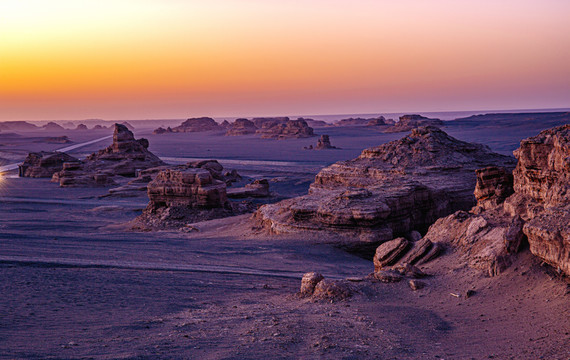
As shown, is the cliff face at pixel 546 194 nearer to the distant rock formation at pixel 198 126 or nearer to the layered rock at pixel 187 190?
the layered rock at pixel 187 190

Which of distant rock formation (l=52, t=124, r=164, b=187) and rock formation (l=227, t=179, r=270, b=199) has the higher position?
distant rock formation (l=52, t=124, r=164, b=187)

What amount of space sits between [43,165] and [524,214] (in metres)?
42.9

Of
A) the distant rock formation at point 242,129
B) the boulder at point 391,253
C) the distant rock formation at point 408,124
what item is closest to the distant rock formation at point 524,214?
the boulder at point 391,253

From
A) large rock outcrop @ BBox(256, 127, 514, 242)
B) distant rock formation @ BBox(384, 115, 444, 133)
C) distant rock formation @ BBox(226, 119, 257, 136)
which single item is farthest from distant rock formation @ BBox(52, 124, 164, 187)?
distant rock formation @ BBox(226, 119, 257, 136)

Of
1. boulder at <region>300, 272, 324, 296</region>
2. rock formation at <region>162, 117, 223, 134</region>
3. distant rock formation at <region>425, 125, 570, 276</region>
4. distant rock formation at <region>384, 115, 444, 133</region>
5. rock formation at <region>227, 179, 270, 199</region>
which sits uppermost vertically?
rock formation at <region>162, 117, 223, 134</region>

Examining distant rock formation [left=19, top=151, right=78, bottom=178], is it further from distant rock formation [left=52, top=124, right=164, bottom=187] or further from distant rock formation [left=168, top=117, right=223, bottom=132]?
distant rock formation [left=168, top=117, right=223, bottom=132]

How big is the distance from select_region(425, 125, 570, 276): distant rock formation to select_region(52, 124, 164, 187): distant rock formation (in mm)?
31855

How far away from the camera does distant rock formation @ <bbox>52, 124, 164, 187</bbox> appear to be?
124 ft

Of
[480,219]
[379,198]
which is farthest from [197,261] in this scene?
[480,219]

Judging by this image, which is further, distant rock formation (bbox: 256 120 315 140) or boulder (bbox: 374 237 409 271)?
distant rock formation (bbox: 256 120 315 140)

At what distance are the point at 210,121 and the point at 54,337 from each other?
161m

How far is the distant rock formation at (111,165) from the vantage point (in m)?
37.8

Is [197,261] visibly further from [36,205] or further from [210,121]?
[210,121]

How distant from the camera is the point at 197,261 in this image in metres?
12.9
